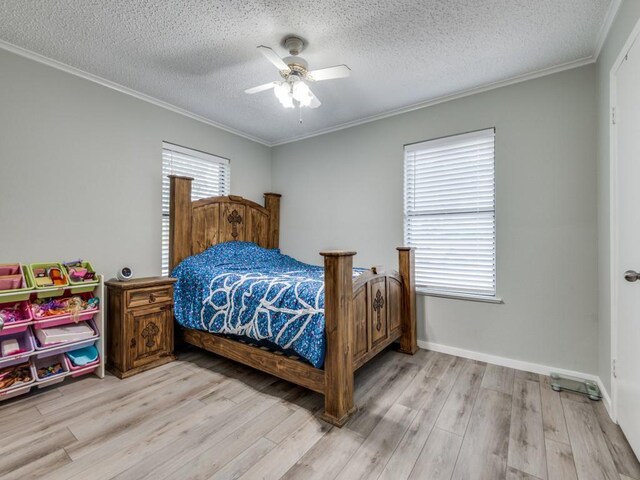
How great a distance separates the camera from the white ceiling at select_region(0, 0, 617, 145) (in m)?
1.91

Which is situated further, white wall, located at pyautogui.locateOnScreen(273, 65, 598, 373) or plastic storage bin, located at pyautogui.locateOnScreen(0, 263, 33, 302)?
white wall, located at pyautogui.locateOnScreen(273, 65, 598, 373)

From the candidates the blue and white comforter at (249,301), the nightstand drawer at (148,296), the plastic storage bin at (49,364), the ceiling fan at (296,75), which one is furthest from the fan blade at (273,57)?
the plastic storage bin at (49,364)

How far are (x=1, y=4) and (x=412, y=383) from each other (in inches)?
148

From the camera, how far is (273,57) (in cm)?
199

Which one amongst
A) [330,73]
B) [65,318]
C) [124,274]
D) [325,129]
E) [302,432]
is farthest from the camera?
[325,129]

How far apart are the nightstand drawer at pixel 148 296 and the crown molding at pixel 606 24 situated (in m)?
3.82

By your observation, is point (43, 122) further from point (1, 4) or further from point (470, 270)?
point (470, 270)

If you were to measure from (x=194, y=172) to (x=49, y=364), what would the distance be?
7.28 feet

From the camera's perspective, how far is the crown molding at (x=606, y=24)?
6.05ft

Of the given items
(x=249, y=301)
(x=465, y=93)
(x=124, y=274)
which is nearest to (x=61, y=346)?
(x=124, y=274)

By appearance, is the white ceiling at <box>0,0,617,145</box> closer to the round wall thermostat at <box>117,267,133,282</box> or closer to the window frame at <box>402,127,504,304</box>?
the window frame at <box>402,127,504,304</box>

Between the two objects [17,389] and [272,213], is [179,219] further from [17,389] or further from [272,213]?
[17,389]

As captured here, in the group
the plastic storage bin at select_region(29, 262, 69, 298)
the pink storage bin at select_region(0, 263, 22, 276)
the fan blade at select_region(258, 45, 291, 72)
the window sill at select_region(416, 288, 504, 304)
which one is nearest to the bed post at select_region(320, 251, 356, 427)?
the fan blade at select_region(258, 45, 291, 72)

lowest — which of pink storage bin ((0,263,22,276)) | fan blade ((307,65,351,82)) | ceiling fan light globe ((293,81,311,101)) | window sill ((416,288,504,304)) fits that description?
window sill ((416,288,504,304))
